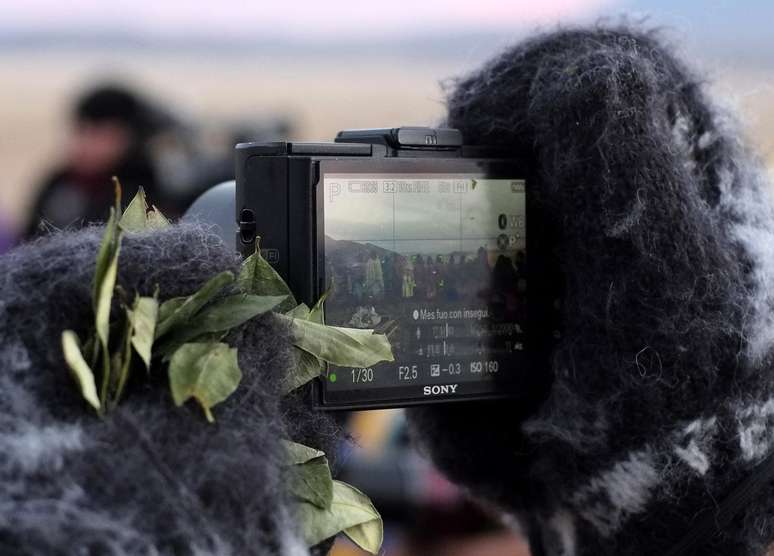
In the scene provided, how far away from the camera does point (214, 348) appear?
0.40m

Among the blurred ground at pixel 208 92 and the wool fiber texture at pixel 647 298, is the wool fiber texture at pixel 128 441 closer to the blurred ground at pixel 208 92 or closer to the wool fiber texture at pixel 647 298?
the wool fiber texture at pixel 647 298

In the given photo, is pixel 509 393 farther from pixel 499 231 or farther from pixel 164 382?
pixel 164 382

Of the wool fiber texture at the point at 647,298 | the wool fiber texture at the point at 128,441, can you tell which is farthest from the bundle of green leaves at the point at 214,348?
the wool fiber texture at the point at 647,298

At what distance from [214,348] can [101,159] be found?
130 centimetres

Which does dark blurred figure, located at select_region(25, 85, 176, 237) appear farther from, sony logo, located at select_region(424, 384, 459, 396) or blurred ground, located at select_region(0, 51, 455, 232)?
sony logo, located at select_region(424, 384, 459, 396)

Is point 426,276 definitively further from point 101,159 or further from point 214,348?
point 101,159

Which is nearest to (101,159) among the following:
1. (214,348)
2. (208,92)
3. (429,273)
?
(208,92)

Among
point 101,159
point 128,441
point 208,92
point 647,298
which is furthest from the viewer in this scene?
point 208,92

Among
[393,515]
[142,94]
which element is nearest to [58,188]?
[142,94]

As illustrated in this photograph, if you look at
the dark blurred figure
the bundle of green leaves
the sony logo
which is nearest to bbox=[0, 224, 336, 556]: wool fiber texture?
the bundle of green leaves

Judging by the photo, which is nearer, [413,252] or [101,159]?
[413,252]

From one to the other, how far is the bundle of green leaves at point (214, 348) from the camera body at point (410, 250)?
0.04m

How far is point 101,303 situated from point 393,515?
3.85 ft

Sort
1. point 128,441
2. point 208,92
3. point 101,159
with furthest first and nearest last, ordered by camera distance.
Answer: point 208,92 → point 101,159 → point 128,441
